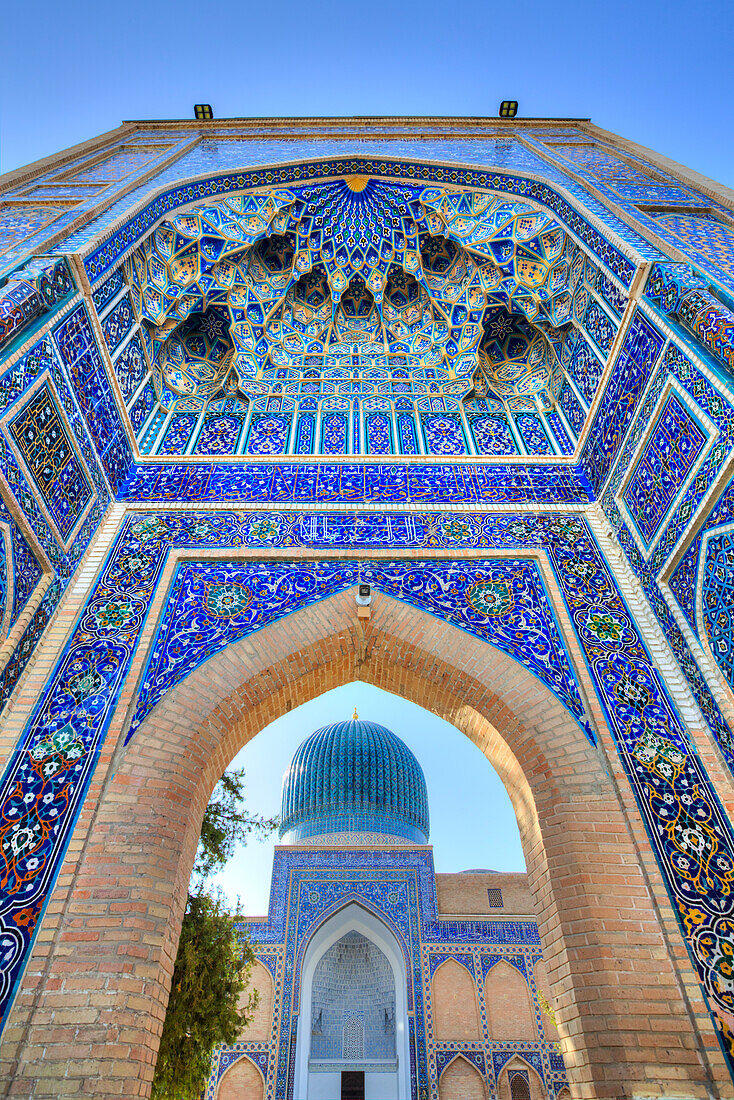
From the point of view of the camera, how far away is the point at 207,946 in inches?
175

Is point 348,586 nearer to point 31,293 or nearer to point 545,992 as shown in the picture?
point 31,293

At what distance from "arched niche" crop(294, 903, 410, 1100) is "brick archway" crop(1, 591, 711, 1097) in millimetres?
8784

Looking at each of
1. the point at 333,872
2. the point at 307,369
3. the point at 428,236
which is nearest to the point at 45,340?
the point at 307,369

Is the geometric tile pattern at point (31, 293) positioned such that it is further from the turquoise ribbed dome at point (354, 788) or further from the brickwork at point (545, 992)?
the turquoise ribbed dome at point (354, 788)

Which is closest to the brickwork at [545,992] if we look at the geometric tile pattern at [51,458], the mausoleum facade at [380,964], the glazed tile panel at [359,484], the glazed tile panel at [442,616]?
the mausoleum facade at [380,964]

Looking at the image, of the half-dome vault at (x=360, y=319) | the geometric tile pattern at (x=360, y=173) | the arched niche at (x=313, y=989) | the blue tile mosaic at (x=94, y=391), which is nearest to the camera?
the blue tile mosaic at (x=94, y=391)

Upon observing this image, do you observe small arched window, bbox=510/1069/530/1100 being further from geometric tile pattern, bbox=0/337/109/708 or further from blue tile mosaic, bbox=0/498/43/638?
blue tile mosaic, bbox=0/498/43/638

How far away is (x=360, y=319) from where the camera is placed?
6230 millimetres

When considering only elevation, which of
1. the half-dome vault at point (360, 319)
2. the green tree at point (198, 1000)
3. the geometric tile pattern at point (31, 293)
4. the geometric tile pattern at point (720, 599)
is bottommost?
the green tree at point (198, 1000)

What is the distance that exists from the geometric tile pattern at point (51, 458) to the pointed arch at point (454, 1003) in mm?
9889

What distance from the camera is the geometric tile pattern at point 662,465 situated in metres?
3.69

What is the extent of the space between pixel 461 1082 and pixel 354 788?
4989mm

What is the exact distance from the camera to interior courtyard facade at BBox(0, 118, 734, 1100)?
287 cm

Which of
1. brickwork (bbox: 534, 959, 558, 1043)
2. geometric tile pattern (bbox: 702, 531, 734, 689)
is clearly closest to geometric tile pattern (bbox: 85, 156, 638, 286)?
geometric tile pattern (bbox: 702, 531, 734, 689)
